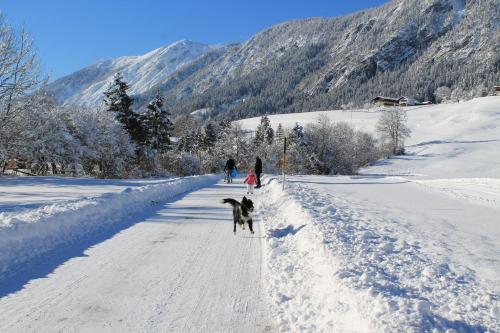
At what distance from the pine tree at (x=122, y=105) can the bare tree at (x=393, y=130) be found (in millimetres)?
55445

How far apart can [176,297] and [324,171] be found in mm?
62922

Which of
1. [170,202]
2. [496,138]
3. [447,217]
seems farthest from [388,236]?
[496,138]

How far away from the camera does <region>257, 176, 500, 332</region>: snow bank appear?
462cm

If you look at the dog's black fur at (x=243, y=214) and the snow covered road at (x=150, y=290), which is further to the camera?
the dog's black fur at (x=243, y=214)

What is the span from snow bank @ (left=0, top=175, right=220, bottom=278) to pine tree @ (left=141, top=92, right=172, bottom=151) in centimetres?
4271

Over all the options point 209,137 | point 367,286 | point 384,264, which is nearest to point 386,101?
point 209,137

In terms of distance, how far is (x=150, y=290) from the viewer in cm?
615

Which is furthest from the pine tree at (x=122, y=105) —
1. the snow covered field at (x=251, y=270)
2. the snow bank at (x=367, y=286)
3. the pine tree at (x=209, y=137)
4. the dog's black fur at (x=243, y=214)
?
the snow bank at (x=367, y=286)

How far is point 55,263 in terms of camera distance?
24.5 feet

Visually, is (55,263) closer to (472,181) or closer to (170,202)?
(170,202)

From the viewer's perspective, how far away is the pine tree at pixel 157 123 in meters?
56.9

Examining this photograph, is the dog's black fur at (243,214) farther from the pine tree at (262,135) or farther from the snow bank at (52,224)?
the pine tree at (262,135)

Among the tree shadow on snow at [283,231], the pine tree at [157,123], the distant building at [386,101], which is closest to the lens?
the tree shadow on snow at [283,231]

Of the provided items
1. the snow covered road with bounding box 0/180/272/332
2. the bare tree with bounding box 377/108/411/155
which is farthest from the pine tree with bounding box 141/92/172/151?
the bare tree with bounding box 377/108/411/155
